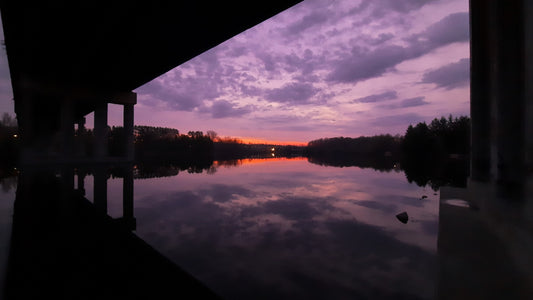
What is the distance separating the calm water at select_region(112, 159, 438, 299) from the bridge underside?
9334 millimetres

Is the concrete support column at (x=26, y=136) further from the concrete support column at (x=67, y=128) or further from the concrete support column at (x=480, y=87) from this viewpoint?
the concrete support column at (x=480, y=87)

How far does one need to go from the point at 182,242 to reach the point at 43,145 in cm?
6938

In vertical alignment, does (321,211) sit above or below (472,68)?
below

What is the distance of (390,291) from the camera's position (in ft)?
12.6

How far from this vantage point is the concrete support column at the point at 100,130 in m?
32.3

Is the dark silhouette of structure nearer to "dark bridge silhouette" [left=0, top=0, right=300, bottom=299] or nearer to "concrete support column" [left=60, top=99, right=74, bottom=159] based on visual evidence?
"dark bridge silhouette" [left=0, top=0, right=300, bottom=299]

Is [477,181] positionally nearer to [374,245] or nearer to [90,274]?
[374,245]

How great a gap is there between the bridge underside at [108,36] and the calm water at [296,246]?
933 centimetres

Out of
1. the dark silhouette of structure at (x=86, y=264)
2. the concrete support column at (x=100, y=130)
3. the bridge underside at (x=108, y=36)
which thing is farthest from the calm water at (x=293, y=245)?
the concrete support column at (x=100, y=130)

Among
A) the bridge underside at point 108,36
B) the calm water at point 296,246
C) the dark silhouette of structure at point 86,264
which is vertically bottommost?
the calm water at point 296,246

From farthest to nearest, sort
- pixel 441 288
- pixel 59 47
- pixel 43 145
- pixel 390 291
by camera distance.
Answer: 1. pixel 43 145
2. pixel 59 47
3. pixel 390 291
4. pixel 441 288

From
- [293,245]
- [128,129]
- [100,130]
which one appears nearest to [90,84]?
[100,130]

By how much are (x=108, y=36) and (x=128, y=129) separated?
79.9ft

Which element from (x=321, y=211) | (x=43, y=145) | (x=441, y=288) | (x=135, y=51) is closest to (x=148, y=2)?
(x=135, y=51)
